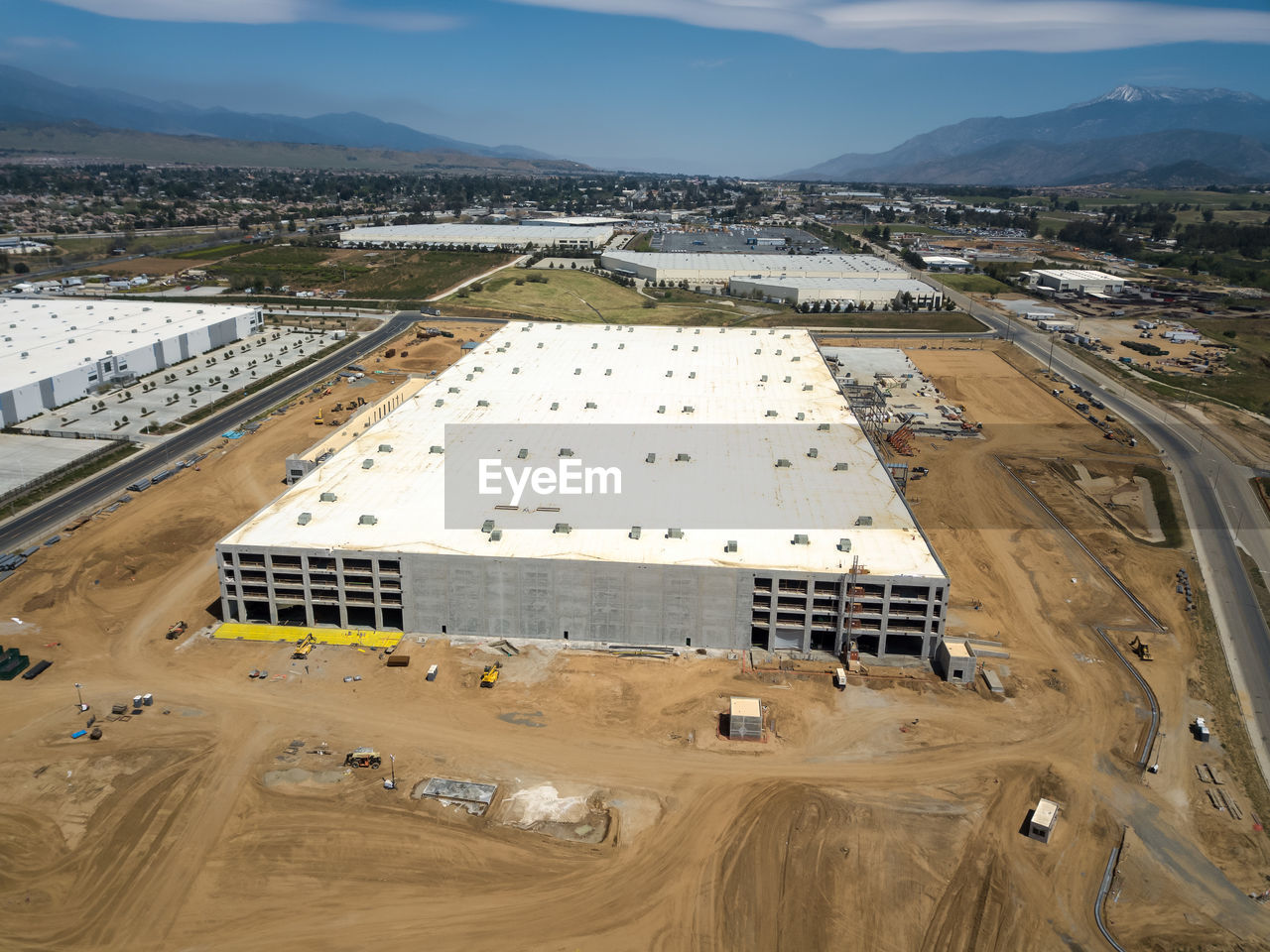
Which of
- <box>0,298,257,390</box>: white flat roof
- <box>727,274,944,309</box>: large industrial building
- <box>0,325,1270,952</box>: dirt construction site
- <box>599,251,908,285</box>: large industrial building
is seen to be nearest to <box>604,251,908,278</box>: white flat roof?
<box>599,251,908,285</box>: large industrial building

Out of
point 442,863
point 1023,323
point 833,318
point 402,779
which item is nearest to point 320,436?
point 402,779

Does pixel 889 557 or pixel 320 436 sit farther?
pixel 320 436

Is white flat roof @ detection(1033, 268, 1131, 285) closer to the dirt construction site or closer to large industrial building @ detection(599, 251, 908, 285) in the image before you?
large industrial building @ detection(599, 251, 908, 285)

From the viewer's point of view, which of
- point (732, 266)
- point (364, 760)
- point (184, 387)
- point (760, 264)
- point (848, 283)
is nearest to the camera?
point (364, 760)

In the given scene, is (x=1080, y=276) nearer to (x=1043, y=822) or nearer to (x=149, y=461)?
(x=1043, y=822)

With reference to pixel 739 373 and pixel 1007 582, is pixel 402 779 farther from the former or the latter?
pixel 739 373

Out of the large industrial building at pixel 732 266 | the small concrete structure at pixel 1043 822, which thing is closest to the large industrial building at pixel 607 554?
the small concrete structure at pixel 1043 822

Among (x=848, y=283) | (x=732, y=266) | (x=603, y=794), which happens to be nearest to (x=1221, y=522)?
(x=603, y=794)
